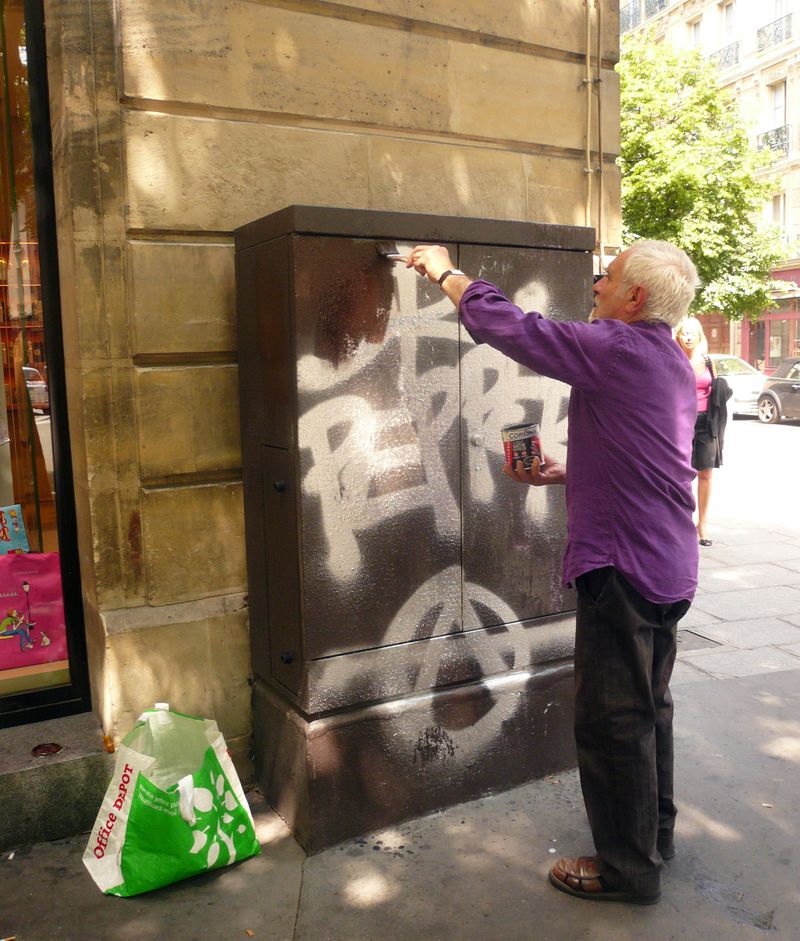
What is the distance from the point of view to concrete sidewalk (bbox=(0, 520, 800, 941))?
273cm

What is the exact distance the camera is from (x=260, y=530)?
11.2 feet

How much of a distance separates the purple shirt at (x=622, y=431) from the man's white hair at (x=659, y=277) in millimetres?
54

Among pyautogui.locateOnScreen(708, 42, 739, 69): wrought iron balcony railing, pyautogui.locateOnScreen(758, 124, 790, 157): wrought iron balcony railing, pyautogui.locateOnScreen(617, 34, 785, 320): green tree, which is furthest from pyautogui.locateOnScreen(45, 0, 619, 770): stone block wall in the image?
pyautogui.locateOnScreen(708, 42, 739, 69): wrought iron balcony railing

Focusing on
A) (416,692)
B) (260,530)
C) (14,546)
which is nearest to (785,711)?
(416,692)

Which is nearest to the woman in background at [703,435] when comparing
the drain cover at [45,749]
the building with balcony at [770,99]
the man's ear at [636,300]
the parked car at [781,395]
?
the man's ear at [636,300]

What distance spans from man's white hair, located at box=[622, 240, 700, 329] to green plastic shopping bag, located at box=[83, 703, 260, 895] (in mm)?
1969

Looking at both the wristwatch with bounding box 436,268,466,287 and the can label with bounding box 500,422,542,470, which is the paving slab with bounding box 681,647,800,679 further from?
the wristwatch with bounding box 436,268,466,287

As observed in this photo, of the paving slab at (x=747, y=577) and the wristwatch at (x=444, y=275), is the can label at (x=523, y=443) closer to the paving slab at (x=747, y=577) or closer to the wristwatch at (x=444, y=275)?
the wristwatch at (x=444, y=275)

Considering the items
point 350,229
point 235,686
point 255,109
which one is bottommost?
point 235,686

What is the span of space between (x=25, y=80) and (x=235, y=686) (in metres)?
2.41

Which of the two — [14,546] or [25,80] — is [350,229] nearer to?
[25,80]

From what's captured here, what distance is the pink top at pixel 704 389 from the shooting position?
769 centimetres

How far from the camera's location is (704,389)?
779 cm

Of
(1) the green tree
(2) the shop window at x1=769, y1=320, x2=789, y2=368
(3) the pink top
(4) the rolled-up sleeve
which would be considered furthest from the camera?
(2) the shop window at x1=769, y1=320, x2=789, y2=368
